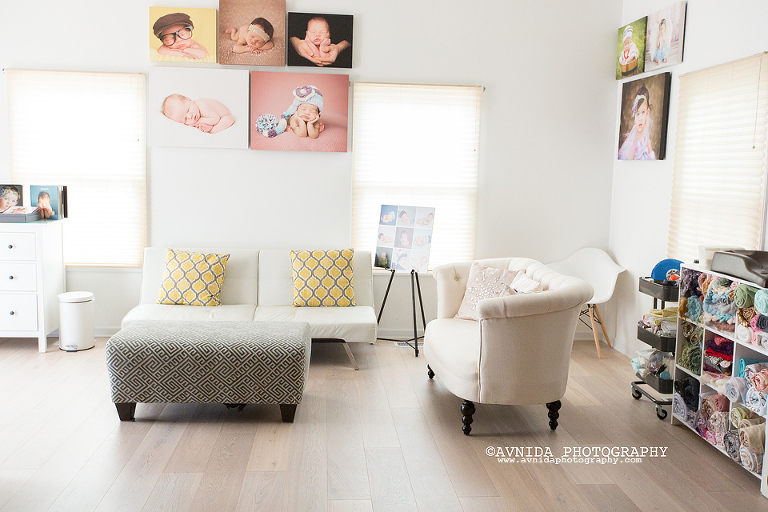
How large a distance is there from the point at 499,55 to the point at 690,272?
259 cm

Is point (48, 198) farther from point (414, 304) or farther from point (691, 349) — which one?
point (691, 349)

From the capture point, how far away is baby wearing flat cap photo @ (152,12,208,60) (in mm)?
5074

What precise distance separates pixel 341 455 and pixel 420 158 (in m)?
2.84

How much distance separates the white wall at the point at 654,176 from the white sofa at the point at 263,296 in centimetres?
202

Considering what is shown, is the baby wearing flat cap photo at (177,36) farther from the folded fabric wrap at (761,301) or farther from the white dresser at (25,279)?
the folded fabric wrap at (761,301)

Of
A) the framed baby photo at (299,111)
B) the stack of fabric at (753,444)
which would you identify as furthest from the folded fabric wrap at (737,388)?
the framed baby photo at (299,111)

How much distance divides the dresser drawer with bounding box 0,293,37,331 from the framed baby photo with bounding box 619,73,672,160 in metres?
4.63

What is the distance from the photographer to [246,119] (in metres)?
5.18

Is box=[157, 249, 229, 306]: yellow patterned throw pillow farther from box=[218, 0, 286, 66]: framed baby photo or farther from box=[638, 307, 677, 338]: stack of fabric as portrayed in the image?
box=[638, 307, 677, 338]: stack of fabric

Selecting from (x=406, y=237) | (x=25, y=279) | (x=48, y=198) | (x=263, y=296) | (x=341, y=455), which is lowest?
(x=341, y=455)

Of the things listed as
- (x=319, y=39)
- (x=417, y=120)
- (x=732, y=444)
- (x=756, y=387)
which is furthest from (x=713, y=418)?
(x=319, y=39)

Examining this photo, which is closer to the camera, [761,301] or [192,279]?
[761,301]

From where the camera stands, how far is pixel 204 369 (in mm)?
3457

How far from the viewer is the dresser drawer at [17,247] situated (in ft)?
15.6
